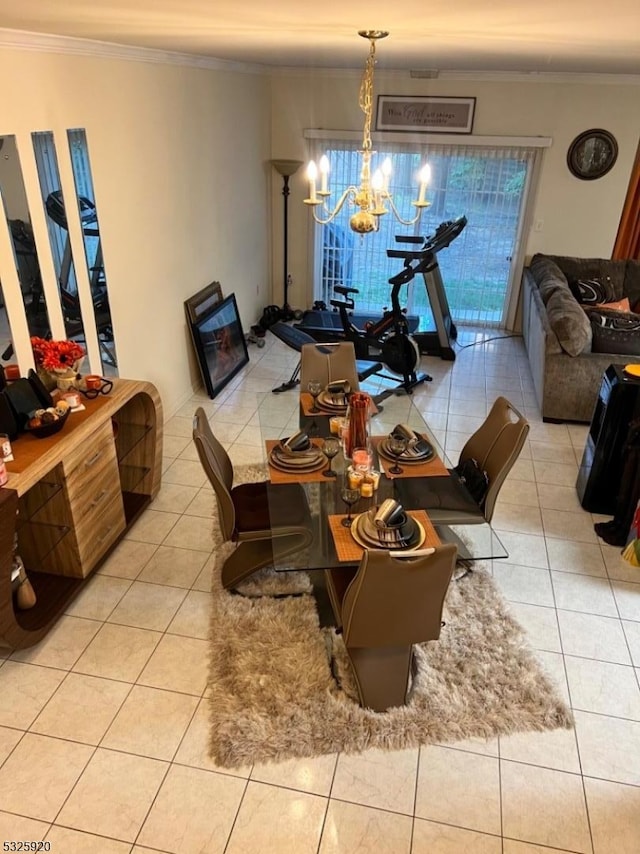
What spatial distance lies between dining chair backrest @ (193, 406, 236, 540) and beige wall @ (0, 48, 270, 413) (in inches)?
57.0

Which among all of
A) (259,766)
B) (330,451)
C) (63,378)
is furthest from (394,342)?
(259,766)

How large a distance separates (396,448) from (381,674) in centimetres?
102

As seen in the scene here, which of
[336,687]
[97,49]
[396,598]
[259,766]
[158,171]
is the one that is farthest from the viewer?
[158,171]

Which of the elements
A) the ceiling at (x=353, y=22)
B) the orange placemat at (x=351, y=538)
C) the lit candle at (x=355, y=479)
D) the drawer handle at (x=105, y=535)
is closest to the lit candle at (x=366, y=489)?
the lit candle at (x=355, y=479)

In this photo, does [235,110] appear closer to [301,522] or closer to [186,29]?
[186,29]

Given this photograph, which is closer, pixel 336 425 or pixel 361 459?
pixel 361 459

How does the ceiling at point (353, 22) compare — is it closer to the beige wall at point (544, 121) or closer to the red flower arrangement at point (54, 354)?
the red flower arrangement at point (54, 354)

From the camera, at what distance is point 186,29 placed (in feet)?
7.73

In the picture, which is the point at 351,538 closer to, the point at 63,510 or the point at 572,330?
the point at 63,510

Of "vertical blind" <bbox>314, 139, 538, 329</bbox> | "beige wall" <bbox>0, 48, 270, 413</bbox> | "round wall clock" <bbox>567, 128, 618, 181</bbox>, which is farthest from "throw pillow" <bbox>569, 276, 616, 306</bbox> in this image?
"beige wall" <bbox>0, 48, 270, 413</bbox>

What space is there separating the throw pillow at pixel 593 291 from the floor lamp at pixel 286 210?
10.1 ft

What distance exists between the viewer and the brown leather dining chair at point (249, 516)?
2555 mm

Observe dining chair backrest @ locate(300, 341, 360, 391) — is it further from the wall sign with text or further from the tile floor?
the wall sign with text

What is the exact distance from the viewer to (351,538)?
242cm
